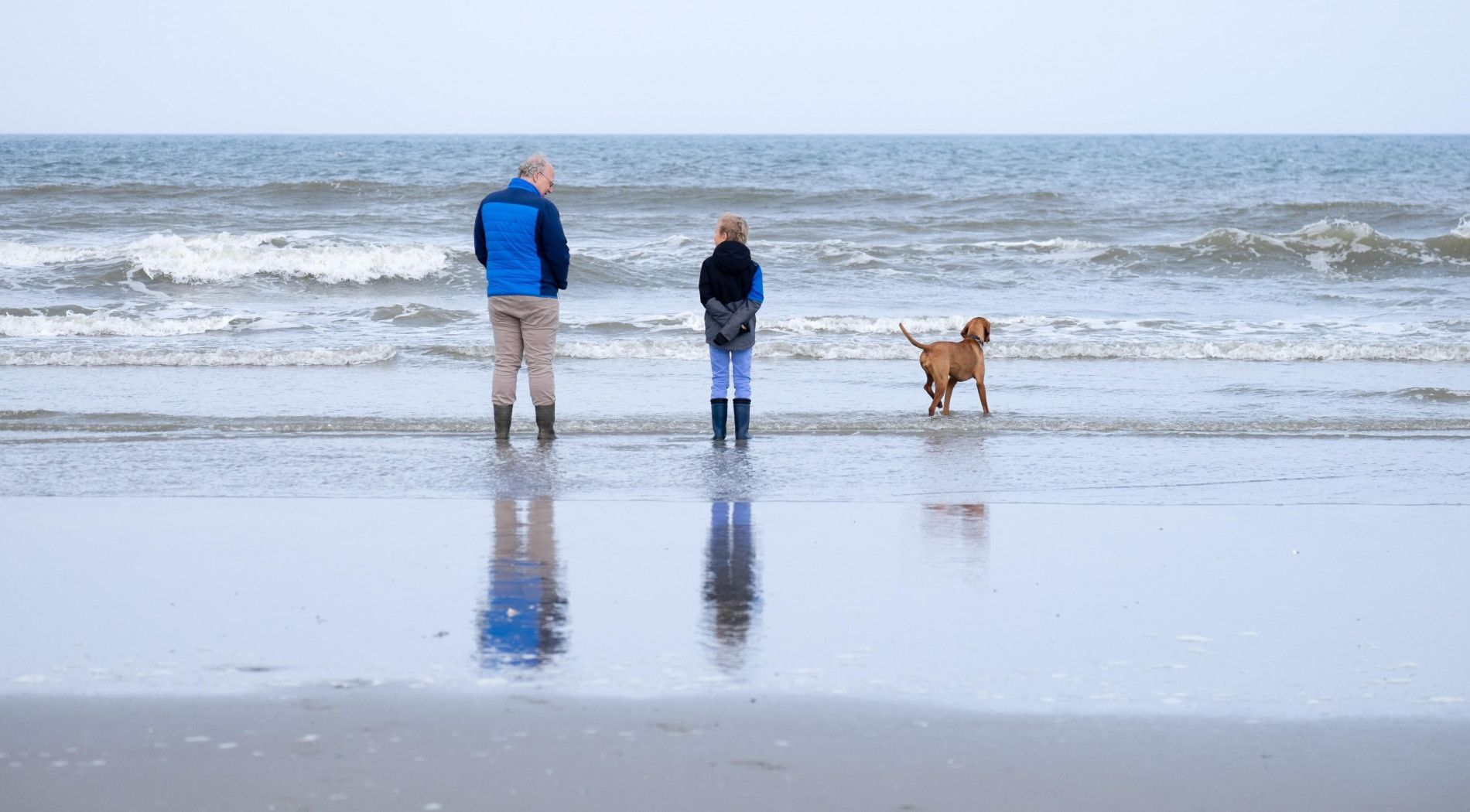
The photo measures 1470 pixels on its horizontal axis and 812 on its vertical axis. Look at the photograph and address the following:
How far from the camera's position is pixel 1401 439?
868cm

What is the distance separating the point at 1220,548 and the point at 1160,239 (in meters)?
21.7

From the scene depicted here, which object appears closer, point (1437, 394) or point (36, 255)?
point (1437, 394)

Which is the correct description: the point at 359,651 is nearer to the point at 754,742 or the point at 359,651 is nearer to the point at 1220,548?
the point at 754,742

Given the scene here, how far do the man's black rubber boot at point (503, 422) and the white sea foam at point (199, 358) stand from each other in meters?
3.96

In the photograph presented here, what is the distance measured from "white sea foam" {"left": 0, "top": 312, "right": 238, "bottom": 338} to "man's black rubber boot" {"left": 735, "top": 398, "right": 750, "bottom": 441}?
319 inches

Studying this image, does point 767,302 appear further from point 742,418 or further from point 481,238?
point 481,238

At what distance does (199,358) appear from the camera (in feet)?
39.2

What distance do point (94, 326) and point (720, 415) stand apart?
8918 millimetres

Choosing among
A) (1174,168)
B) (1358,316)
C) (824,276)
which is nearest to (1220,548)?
(1358,316)

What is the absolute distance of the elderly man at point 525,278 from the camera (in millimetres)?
8156

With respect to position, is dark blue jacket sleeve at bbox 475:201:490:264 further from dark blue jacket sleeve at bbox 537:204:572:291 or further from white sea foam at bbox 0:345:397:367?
white sea foam at bbox 0:345:397:367

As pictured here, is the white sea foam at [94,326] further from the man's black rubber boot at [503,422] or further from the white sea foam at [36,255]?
the man's black rubber boot at [503,422]

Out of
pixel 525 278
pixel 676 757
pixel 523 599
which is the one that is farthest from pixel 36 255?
pixel 676 757

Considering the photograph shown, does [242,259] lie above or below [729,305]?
above
